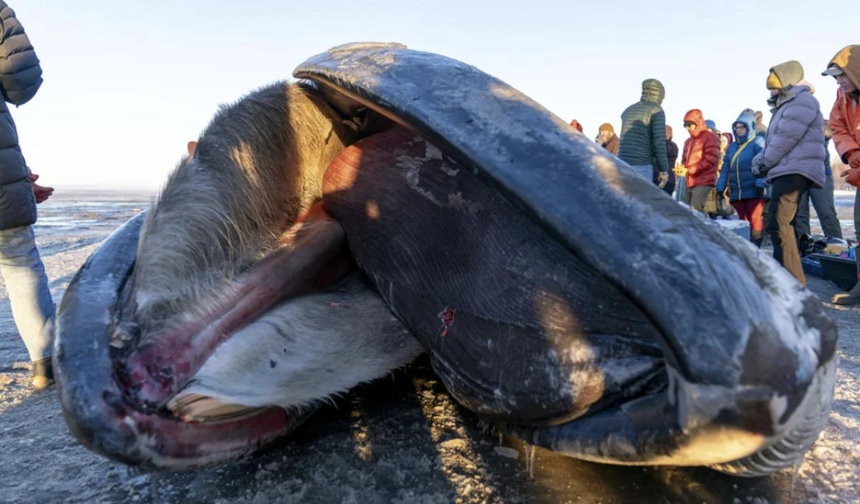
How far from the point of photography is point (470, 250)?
139 cm

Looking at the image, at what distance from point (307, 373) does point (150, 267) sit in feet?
1.52

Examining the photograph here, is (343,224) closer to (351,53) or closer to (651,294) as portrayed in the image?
(351,53)

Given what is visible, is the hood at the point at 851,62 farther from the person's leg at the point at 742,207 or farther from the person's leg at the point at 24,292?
the person's leg at the point at 24,292

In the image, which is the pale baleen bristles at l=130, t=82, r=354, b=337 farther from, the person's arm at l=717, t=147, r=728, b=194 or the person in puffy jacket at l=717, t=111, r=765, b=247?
the person's arm at l=717, t=147, r=728, b=194

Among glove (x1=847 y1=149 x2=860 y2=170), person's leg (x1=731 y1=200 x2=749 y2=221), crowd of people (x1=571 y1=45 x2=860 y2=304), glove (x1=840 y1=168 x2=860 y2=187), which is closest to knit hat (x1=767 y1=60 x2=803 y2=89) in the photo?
crowd of people (x1=571 y1=45 x2=860 y2=304)

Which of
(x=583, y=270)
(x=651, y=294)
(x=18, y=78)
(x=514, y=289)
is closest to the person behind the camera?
(x=651, y=294)

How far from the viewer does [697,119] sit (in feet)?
25.3

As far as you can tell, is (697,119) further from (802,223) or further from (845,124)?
(845,124)

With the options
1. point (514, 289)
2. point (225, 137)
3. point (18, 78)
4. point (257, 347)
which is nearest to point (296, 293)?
point (257, 347)

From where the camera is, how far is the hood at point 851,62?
3.80 m

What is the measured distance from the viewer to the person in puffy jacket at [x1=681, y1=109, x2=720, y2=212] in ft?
25.1

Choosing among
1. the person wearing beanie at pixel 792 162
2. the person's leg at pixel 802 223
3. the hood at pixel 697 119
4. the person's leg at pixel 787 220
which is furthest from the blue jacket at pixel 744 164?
the person's leg at pixel 787 220

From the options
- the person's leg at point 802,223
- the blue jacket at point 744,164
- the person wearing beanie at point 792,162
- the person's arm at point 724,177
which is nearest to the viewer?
the person wearing beanie at point 792,162

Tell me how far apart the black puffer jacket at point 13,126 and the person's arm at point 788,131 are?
15.5ft
